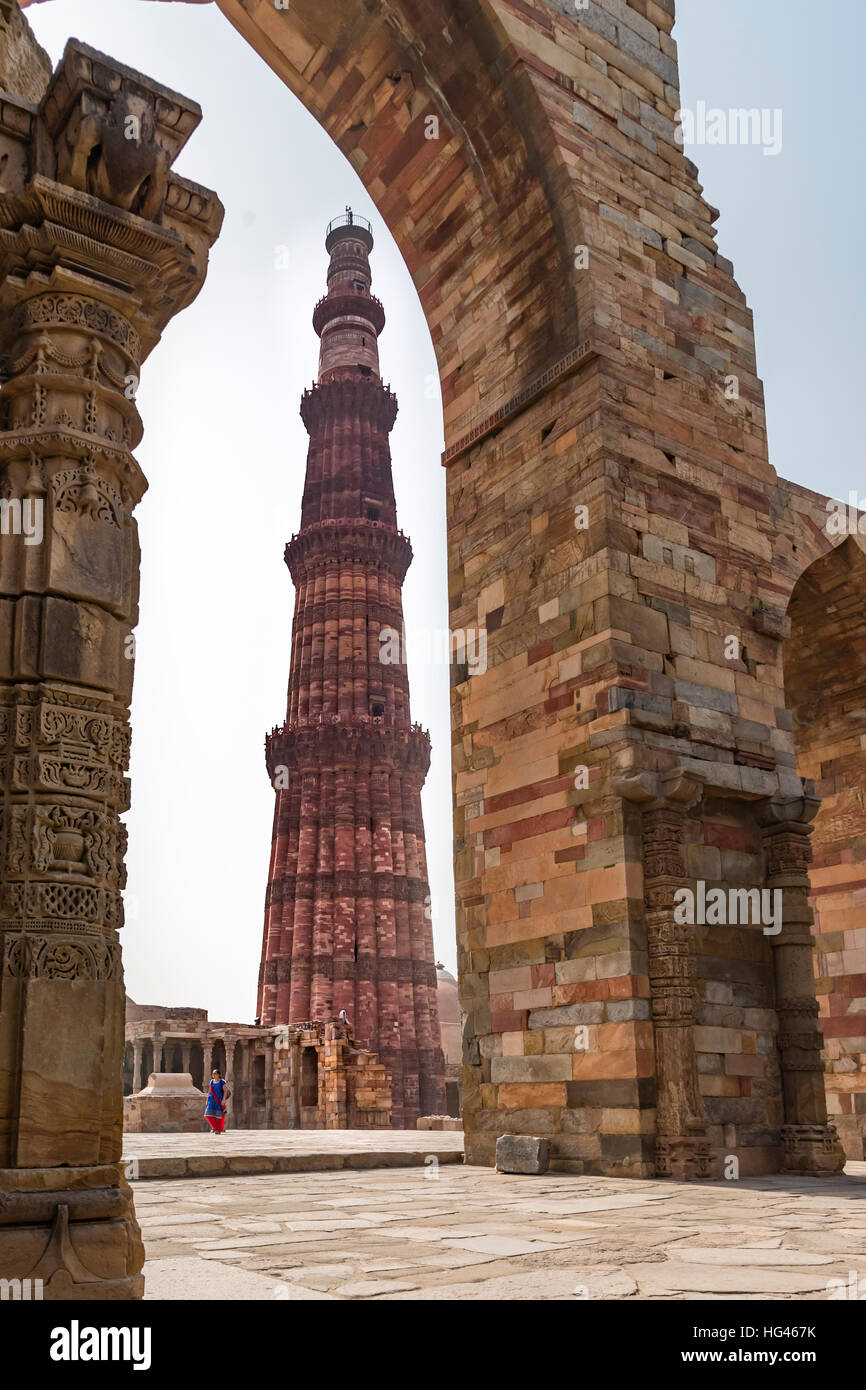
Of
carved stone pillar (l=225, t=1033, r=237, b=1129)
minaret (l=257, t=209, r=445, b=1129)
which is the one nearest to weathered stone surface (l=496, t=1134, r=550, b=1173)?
carved stone pillar (l=225, t=1033, r=237, b=1129)

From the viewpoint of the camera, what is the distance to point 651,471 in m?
8.31

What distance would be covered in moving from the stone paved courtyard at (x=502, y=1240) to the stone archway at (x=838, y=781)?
553cm

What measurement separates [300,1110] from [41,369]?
71.8ft

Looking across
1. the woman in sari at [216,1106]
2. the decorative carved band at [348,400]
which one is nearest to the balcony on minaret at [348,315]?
the decorative carved band at [348,400]

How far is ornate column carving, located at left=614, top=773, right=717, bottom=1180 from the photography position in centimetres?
673

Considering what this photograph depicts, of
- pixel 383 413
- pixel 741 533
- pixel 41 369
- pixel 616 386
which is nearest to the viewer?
pixel 41 369

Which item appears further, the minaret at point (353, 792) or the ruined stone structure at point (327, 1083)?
the minaret at point (353, 792)

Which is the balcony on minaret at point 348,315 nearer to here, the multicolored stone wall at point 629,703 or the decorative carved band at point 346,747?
the decorative carved band at point 346,747

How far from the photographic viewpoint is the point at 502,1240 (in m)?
3.96

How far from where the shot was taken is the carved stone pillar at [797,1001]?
7.45m
